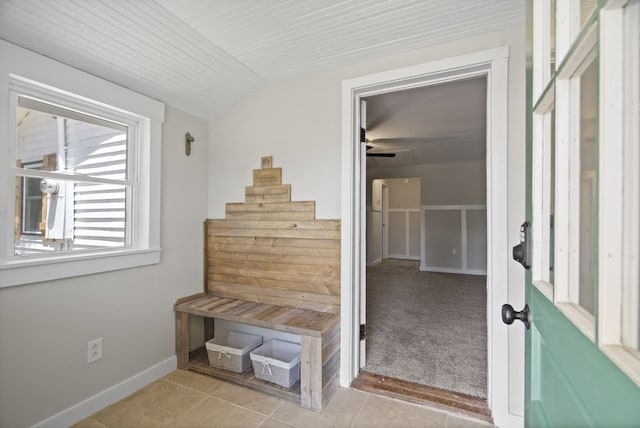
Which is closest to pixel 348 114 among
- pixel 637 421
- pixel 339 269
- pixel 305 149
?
pixel 305 149

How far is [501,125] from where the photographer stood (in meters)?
1.55

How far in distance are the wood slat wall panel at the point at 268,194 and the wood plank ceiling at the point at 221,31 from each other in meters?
0.83

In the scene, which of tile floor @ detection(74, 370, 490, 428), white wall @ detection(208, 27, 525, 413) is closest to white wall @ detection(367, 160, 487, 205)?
white wall @ detection(208, 27, 525, 413)

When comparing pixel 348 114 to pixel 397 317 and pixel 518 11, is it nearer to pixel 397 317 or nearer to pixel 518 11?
pixel 518 11

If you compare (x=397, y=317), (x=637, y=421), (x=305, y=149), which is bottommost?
(x=397, y=317)

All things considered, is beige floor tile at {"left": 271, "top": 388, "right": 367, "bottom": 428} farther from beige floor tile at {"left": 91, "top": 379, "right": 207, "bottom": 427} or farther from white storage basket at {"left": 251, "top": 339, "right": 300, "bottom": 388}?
beige floor tile at {"left": 91, "top": 379, "right": 207, "bottom": 427}

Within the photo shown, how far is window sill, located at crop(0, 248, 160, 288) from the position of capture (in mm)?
1368

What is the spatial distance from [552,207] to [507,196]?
36.8 inches

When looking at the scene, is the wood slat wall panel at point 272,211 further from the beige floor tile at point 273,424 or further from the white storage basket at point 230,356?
the beige floor tile at point 273,424

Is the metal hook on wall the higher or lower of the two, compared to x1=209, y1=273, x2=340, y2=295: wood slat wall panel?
higher

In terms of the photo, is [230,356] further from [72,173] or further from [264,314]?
[72,173]

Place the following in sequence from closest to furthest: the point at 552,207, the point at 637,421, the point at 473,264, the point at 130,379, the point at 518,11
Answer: the point at 637,421, the point at 552,207, the point at 518,11, the point at 130,379, the point at 473,264

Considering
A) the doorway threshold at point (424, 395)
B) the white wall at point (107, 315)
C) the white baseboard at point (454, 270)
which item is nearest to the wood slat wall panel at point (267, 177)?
the white wall at point (107, 315)

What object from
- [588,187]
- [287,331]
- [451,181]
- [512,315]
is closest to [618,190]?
[588,187]
